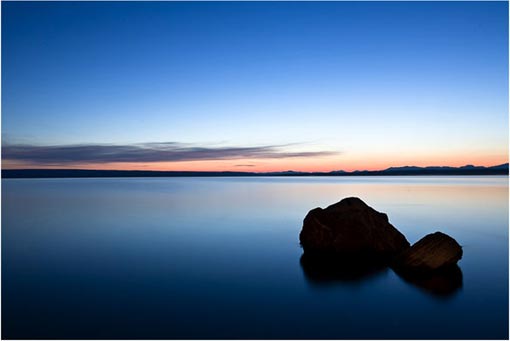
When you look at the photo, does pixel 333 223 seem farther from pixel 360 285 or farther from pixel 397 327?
pixel 397 327

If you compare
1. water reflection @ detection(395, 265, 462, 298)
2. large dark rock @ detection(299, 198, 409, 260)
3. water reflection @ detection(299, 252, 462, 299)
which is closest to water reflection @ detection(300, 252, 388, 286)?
water reflection @ detection(299, 252, 462, 299)

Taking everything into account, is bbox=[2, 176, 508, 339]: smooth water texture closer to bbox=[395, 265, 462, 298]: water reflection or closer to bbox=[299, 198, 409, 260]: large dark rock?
bbox=[395, 265, 462, 298]: water reflection

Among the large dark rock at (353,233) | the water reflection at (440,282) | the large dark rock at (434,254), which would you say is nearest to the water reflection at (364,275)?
the water reflection at (440,282)

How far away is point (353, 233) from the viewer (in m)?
11.6

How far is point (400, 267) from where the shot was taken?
10.4 metres

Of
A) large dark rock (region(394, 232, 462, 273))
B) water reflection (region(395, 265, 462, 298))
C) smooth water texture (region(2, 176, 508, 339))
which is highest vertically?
large dark rock (region(394, 232, 462, 273))

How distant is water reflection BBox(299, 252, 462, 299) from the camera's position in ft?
29.7

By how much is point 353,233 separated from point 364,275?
1846 millimetres

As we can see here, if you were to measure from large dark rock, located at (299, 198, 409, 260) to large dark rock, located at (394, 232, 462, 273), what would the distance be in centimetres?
143

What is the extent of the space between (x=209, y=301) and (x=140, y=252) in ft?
19.2

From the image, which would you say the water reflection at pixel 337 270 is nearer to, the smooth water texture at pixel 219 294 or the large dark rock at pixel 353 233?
the smooth water texture at pixel 219 294

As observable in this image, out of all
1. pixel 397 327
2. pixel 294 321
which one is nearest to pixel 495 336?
pixel 397 327

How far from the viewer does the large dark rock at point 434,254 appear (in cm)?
987

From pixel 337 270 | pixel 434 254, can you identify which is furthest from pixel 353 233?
pixel 434 254
